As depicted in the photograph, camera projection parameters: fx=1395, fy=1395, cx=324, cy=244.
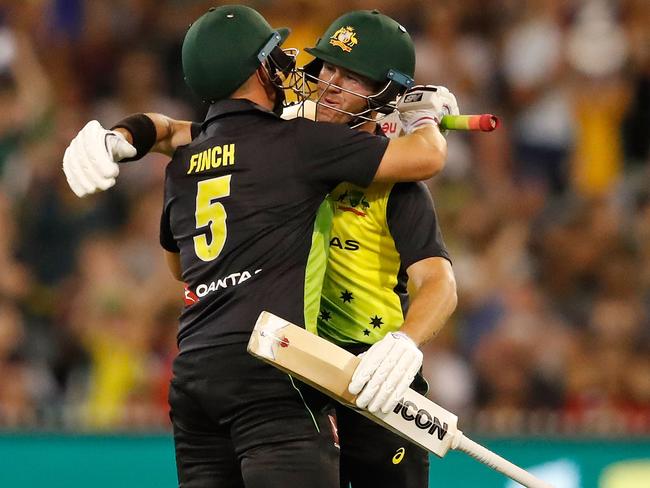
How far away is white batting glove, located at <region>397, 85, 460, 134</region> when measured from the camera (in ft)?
14.9

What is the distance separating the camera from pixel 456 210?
9.05 meters

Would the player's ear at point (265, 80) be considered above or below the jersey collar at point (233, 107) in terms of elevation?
above

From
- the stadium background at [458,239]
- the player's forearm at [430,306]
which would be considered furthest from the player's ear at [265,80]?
the stadium background at [458,239]

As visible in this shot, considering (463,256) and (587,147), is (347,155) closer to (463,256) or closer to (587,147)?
(463,256)

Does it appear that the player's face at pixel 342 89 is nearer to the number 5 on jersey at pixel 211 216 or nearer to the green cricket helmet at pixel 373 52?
the green cricket helmet at pixel 373 52

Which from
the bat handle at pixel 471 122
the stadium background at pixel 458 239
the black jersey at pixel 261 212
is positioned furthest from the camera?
the stadium background at pixel 458 239

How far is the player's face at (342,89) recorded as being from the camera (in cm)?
462

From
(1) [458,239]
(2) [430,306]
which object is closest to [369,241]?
(2) [430,306]

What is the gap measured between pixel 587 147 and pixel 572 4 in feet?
3.49

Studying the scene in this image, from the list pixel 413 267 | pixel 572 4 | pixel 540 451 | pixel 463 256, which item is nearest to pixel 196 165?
pixel 413 267

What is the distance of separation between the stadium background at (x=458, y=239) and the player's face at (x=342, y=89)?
2495mm

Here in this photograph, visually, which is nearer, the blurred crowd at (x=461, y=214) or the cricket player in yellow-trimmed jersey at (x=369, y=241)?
the cricket player in yellow-trimmed jersey at (x=369, y=241)

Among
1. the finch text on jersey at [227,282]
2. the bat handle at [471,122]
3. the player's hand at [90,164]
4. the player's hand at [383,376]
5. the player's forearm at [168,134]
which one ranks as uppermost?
the player's forearm at [168,134]

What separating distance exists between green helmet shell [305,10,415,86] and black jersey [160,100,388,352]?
13.5 inches
